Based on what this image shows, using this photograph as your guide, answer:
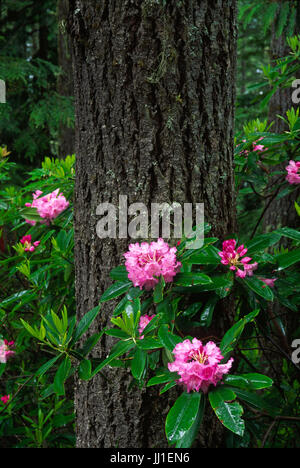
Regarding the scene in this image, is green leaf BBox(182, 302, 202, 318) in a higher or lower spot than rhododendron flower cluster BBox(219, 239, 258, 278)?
lower

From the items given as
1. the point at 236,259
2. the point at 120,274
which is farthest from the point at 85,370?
the point at 236,259

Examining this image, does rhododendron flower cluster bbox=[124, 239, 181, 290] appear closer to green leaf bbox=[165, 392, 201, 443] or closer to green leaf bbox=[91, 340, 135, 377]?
green leaf bbox=[91, 340, 135, 377]

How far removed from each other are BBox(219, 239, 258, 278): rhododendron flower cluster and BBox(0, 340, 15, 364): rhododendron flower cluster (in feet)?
3.96

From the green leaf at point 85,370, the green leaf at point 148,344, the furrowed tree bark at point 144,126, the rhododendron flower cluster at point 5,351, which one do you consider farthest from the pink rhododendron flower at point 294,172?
the rhododendron flower cluster at point 5,351

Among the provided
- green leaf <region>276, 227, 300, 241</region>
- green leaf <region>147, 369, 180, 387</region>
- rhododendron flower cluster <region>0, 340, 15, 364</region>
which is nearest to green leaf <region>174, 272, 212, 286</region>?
green leaf <region>147, 369, 180, 387</region>

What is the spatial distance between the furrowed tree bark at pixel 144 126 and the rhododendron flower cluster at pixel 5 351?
2.02ft

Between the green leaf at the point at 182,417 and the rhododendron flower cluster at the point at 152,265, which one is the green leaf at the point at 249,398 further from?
the rhododendron flower cluster at the point at 152,265

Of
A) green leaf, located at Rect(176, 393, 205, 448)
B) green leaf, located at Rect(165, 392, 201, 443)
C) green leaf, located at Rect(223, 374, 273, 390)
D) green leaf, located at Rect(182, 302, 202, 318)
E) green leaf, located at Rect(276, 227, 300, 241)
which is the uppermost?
green leaf, located at Rect(276, 227, 300, 241)

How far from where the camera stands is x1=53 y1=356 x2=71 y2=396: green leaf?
41.8 inches

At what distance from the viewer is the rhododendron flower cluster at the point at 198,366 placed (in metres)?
0.93

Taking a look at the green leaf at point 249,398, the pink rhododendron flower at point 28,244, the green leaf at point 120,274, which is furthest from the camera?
the pink rhododendron flower at point 28,244

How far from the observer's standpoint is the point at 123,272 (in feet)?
4.05

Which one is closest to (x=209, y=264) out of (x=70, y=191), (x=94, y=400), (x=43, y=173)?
(x=94, y=400)

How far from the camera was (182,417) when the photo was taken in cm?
90
